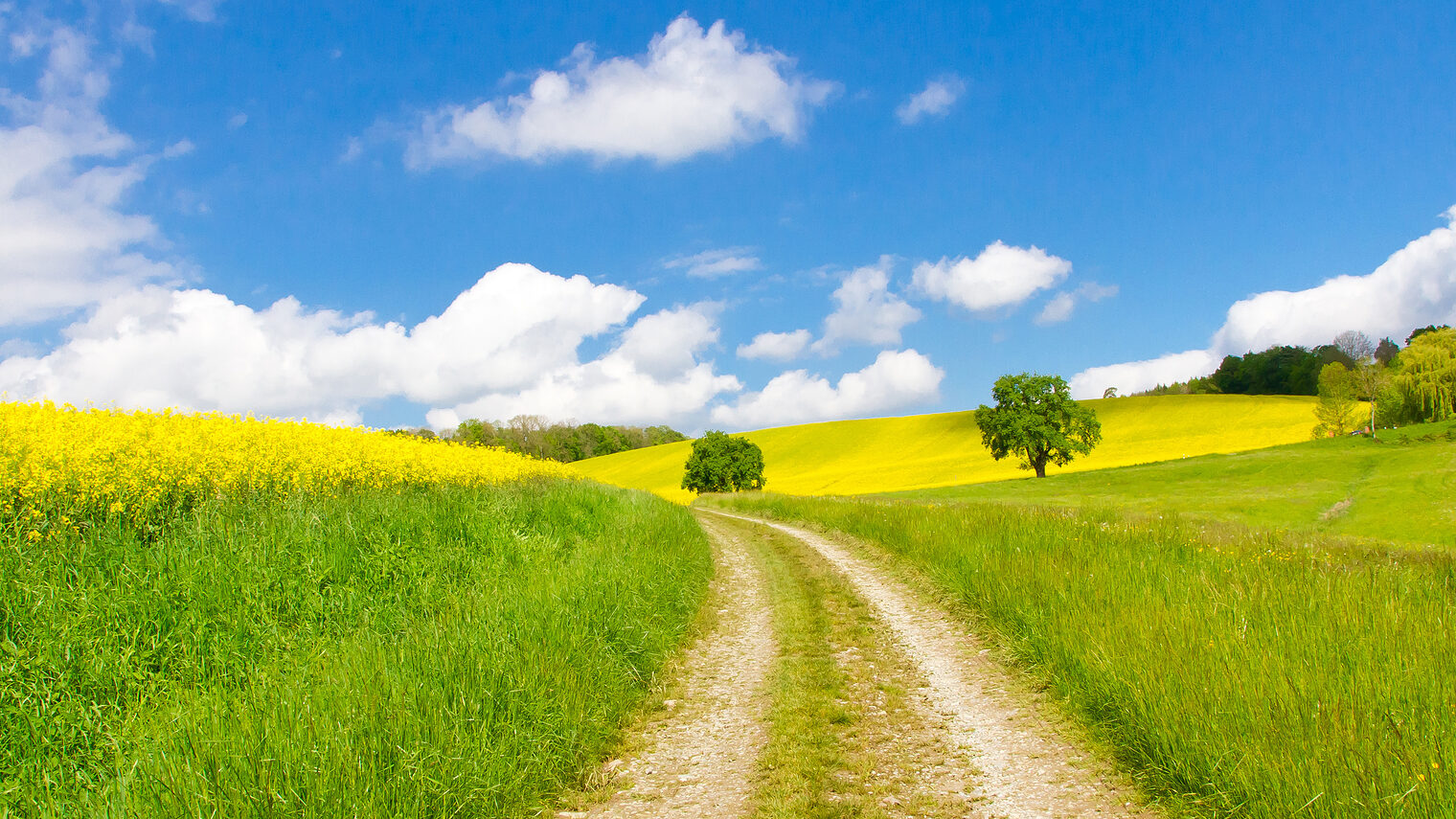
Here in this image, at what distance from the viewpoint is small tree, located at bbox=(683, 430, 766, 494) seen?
61.5 meters

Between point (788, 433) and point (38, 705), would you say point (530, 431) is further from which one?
point (38, 705)

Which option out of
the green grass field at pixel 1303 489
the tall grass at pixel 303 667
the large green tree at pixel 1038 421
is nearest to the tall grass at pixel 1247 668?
the tall grass at pixel 303 667

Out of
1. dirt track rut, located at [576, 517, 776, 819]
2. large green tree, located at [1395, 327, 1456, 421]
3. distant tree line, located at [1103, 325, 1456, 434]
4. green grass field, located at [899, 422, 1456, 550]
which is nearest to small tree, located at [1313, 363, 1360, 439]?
distant tree line, located at [1103, 325, 1456, 434]

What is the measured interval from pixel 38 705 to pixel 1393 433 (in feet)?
201

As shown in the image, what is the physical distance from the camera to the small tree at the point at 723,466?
202 ft

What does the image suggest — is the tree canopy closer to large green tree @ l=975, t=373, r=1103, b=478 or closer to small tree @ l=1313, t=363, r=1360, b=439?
large green tree @ l=975, t=373, r=1103, b=478

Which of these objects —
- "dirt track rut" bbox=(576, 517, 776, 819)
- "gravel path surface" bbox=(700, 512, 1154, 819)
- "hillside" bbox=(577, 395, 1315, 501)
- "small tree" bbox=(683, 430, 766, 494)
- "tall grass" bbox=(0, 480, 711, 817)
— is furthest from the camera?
"small tree" bbox=(683, 430, 766, 494)

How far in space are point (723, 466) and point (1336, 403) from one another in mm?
57742

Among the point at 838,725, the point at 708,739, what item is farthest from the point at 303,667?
the point at 838,725

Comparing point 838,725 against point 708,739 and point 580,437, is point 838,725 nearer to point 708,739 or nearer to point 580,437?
point 708,739

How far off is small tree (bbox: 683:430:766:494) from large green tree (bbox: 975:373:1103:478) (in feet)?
69.9

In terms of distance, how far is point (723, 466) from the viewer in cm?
6166

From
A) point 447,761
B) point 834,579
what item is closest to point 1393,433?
point 834,579

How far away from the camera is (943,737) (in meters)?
4.89
